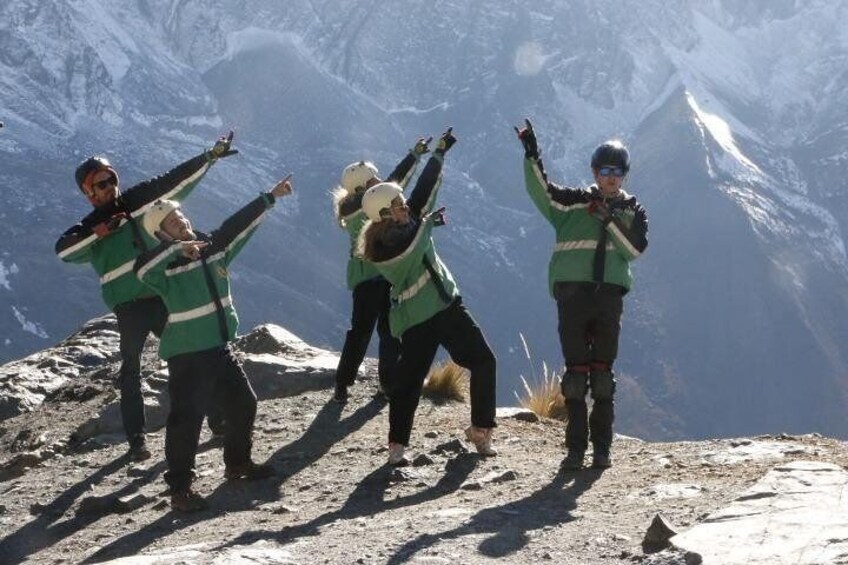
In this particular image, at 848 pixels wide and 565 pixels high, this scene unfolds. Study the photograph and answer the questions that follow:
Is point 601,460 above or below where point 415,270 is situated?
below

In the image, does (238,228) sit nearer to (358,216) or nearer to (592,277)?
(358,216)

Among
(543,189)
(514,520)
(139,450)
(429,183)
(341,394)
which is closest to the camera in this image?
(514,520)

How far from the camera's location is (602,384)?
6.61 meters

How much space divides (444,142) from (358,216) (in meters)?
0.86

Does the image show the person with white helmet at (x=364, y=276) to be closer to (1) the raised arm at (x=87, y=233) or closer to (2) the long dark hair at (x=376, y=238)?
(2) the long dark hair at (x=376, y=238)

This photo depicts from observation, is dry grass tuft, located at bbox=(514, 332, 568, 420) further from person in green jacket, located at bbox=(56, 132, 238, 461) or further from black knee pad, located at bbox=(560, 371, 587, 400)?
person in green jacket, located at bbox=(56, 132, 238, 461)

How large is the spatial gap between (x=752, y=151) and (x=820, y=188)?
15064 mm

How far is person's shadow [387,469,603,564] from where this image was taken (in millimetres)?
4906

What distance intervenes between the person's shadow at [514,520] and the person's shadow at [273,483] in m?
1.52

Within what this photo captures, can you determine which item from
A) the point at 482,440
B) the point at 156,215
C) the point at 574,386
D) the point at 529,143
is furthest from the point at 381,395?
the point at 156,215

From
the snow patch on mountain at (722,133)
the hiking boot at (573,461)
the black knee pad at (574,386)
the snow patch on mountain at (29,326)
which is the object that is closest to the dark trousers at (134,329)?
the black knee pad at (574,386)

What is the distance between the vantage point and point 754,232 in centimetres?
15375

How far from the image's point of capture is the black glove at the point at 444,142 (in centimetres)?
744

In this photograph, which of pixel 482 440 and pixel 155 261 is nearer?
pixel 155 261
